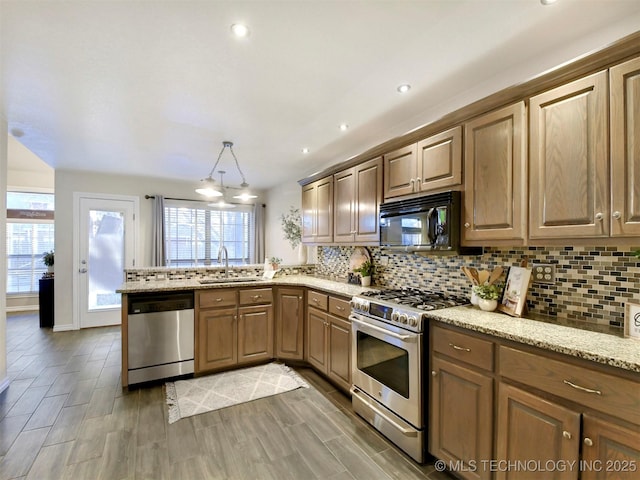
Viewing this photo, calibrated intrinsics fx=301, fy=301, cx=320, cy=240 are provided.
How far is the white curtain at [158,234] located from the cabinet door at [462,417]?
5.02 metres

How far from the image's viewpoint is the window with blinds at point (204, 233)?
18.6 feet

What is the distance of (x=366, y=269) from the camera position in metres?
3.27

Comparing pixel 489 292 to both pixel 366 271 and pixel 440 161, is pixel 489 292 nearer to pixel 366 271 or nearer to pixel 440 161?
pixel 440 161

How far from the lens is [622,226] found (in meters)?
1.38

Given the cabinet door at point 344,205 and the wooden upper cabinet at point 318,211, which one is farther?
the wooden upper cabinet at point 318,211

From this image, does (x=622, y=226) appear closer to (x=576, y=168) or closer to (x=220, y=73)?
(x=576, y=168)

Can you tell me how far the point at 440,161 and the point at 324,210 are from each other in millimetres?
1664

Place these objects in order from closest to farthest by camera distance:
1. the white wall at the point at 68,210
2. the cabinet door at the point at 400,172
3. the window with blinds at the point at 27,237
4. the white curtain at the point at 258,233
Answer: the cabinet door at the point at 400,172
the white wall at the point at 68,210
the window with blinds at the point at 27,237
the white curtain at the point at 258,233

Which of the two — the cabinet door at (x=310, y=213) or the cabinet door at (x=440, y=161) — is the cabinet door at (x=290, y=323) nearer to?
the cabinet door at (x=310, y=213)

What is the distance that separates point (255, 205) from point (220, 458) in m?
4.95

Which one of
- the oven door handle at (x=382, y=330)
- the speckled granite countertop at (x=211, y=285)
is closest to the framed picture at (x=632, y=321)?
the oven door handle at (x=382, y=330)

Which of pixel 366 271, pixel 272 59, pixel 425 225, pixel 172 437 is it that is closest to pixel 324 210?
pixel 366 271

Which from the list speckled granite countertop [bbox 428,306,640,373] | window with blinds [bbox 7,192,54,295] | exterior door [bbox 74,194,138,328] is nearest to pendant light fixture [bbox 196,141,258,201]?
exterior door [bbox 74,194,138,328]

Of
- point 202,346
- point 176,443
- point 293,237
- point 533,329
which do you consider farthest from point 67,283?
point 533,329
